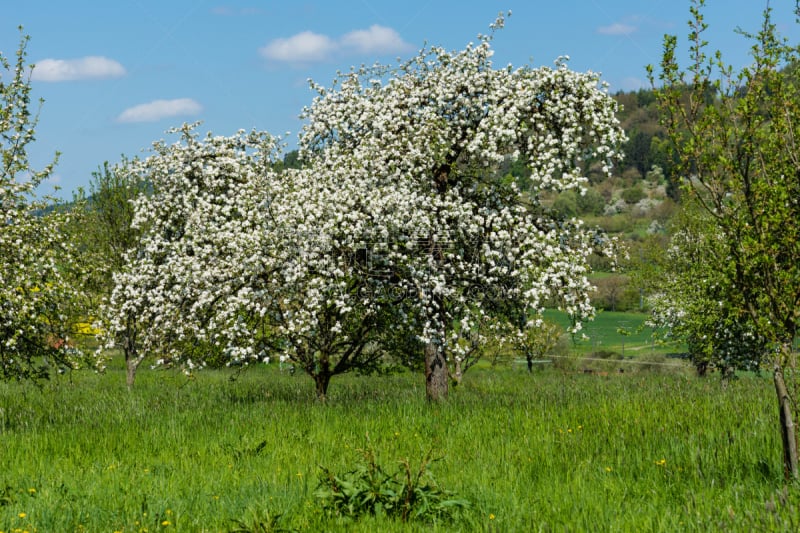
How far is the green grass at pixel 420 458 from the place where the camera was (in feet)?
24.9

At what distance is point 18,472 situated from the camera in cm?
1051

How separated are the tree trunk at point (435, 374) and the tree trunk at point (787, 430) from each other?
9075mm

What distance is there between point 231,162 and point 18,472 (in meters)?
9.28

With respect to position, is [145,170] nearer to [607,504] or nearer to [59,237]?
[59,237]

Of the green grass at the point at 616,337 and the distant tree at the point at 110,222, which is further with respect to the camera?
the green grass at the point at 616,337

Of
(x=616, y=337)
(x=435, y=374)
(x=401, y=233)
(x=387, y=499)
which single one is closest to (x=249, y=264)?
(x=401, y=233)

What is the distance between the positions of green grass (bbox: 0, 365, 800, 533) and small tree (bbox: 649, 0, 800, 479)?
5.95 feet

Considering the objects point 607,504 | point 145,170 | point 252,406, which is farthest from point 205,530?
point 145,170

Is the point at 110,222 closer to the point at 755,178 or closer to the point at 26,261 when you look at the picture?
the point at 26,261

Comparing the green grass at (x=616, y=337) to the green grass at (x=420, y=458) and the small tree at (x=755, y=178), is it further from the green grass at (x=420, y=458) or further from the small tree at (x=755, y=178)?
the small tree at (x=755, y=178)

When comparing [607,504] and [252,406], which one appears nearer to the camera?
[607,504]

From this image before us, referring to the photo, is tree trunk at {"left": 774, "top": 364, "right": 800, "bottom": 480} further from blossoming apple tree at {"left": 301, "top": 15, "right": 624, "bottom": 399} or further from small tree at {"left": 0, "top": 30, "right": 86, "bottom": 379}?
small tree at {"left": 0, "top": 30, "right": 86, "bottom": 379}

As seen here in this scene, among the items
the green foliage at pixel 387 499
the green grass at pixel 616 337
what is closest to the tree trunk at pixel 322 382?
the green foliage at pixel 387 499

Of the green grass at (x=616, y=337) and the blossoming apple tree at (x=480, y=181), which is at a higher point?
the blossoming apple tree at (x=480, y=181)
